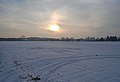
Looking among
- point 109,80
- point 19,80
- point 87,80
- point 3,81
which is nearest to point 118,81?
point 109,80

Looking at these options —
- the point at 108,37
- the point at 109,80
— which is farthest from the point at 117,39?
the point at 109,80

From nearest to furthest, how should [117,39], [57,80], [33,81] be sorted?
[33,81] → [57,80] → [117,39]

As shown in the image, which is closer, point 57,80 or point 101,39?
point 57,80

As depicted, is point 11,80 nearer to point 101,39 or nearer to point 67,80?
point 67,80

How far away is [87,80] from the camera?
26.8 feet

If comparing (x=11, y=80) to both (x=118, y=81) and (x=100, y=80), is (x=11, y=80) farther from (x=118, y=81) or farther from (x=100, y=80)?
(x=118, y=81)

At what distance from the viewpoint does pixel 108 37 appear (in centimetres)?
14738

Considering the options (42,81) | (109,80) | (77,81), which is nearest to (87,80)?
(77,81)

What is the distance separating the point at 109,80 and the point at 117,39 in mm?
143252

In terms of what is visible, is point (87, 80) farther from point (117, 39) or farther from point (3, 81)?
point (117, 39)

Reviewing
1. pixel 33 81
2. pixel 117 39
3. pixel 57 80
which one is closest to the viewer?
pixel 33 81

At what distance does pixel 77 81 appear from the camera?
26.0 ft

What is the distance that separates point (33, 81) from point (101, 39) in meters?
147

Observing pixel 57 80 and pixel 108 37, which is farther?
pixel 108 37
